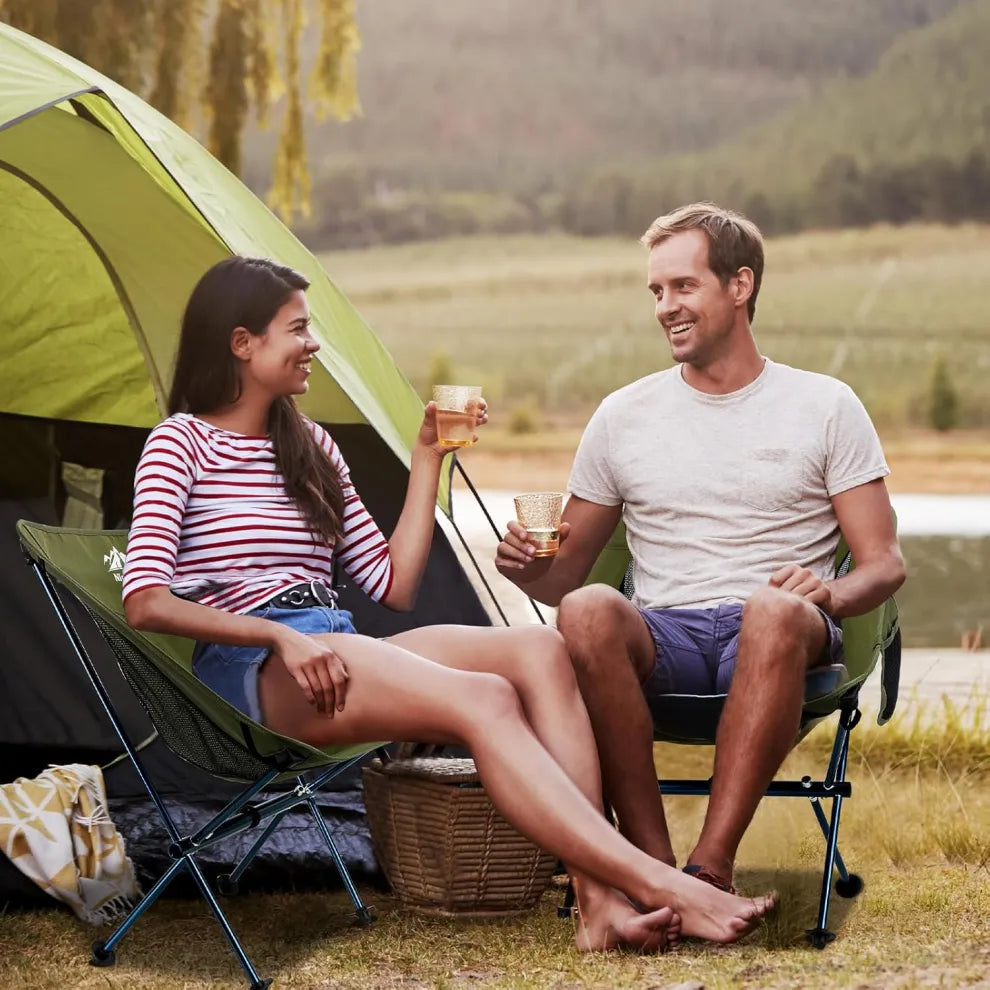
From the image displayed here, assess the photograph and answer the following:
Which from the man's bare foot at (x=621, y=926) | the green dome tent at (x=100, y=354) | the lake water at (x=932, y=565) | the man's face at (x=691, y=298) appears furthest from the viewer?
the lake water at (x=932, y=565)

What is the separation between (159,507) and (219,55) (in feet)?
11.8

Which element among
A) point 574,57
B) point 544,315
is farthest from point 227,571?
point 574,57

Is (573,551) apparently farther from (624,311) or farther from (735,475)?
(624,311)

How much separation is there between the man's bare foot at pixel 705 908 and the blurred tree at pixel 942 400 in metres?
32.4

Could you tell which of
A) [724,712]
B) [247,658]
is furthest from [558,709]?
[247,658]

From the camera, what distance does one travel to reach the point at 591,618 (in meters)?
2.38

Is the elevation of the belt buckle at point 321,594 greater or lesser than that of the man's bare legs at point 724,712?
greater

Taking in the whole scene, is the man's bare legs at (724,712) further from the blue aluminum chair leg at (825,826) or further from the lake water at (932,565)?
the lake water at (932,565)

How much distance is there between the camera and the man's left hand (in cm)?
241

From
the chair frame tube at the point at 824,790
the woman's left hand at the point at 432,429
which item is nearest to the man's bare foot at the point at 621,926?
the chair frame tube at the point at 824,790

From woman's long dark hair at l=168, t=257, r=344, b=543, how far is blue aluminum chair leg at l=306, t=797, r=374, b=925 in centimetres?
53

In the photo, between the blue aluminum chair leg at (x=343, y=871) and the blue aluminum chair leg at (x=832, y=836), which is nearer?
the blue aluminum chair leg at (x=832, y=836)

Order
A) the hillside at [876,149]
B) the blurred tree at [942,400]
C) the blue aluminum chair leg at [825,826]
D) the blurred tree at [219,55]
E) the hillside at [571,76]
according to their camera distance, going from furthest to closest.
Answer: the hillside at [571,76]
the hillside at [876,149]
the blurred tree at [942,400]
the blurred tree at [219,55]
the blue aluminum chair leg at [825,826]

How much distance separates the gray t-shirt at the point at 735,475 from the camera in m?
2.61
